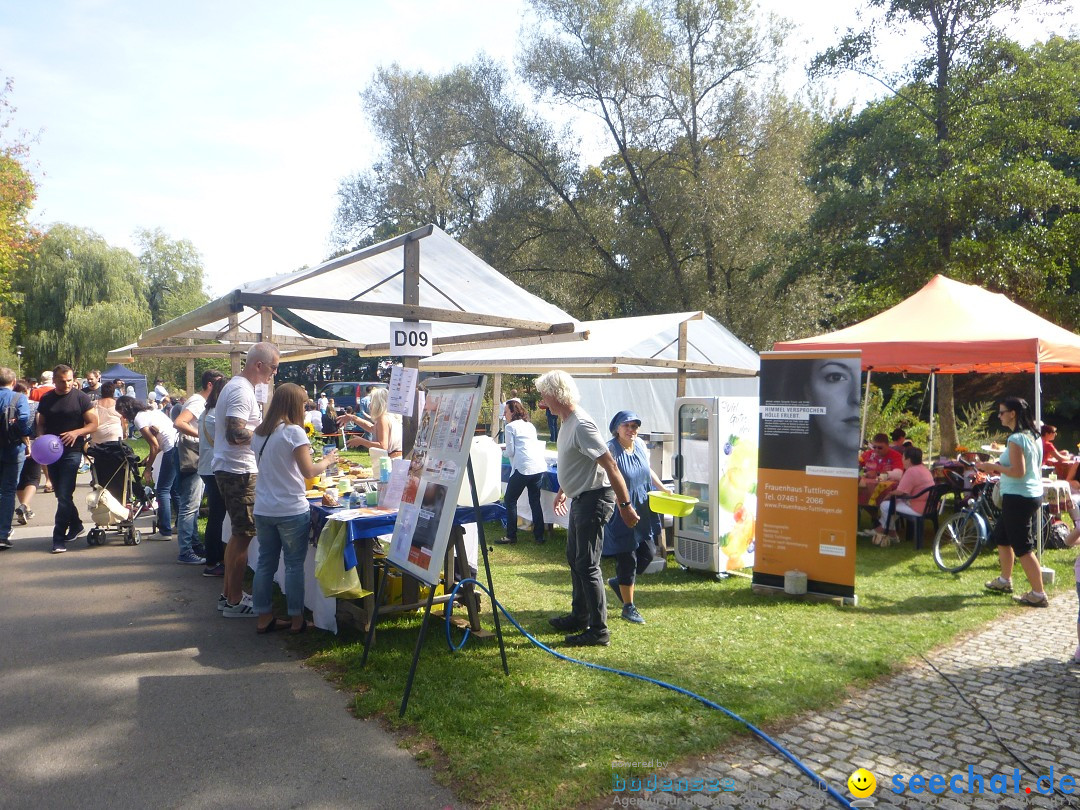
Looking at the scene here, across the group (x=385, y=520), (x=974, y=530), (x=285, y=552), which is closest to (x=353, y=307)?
(x=385, y=520)

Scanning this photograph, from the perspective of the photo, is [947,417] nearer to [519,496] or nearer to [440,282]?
[519,496]

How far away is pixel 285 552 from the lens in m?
5.09

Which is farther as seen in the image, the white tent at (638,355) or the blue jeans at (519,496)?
the white tent at (638,355)

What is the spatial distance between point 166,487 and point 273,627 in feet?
13.3

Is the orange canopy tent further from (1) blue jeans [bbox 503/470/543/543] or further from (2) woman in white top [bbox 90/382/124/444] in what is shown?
(2) woman in white top [bbox 90/382/124/444]

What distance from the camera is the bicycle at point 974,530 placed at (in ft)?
24.3

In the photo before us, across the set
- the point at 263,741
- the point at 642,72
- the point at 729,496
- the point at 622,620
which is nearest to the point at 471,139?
the point at 642,72

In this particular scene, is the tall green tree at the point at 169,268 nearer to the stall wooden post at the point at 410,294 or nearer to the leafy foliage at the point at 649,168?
the leafy foliage at the point at 649,168

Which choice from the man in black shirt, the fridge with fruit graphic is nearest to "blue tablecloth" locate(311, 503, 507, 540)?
the fridge with fruit graphic

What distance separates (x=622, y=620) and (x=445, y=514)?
2.21 metres

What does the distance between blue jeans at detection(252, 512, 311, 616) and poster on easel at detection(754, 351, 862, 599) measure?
3.91 meters

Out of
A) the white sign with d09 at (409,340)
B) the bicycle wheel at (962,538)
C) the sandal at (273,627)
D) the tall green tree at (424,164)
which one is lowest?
the sandal at (273,627)

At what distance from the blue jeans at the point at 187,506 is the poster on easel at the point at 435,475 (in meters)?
3.60

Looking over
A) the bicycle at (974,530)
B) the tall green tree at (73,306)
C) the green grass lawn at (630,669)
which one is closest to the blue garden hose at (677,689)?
the green grass lawn at (630,669)
